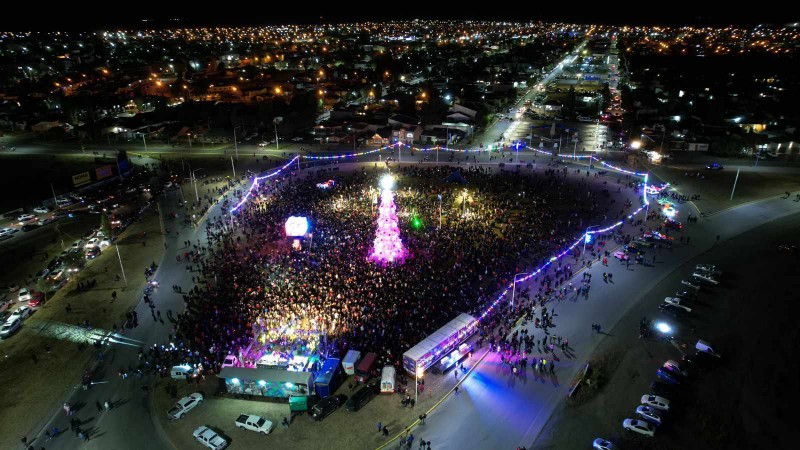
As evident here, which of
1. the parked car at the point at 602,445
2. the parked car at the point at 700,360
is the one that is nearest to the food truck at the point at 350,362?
the parked car at the point at 602,445

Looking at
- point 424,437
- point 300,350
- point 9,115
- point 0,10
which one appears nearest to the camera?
point 424,437

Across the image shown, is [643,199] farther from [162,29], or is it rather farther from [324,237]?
[162,29]

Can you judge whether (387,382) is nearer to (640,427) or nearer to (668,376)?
(640,427)

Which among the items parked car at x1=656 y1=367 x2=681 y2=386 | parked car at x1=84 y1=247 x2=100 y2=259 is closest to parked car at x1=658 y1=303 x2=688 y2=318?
parked car at x1=656 y1=367 x2=681 y2=386

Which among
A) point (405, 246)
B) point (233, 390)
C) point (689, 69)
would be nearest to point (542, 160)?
point (405, 246)

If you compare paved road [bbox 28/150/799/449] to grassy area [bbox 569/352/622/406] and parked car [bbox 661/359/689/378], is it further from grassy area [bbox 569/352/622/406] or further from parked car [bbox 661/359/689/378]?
parked car [bbox 661/359/689/378]

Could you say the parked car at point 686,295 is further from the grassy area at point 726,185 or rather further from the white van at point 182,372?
the white van at point 182,372

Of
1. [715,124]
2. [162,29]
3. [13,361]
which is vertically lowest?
[13,361]
